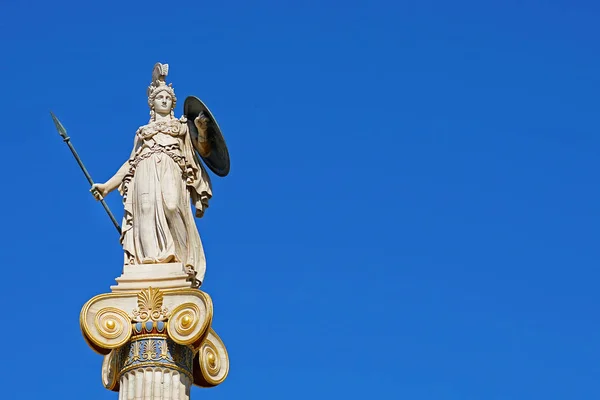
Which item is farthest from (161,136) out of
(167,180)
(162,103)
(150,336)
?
(150,336)

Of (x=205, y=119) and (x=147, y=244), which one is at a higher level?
(x=205, y=119)

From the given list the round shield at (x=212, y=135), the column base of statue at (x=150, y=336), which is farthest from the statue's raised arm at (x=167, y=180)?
the column base of statue at (x=150, y=336)

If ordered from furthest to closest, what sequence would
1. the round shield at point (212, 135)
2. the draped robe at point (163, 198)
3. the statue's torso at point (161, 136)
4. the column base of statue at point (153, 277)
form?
the round shield at point (212, 135) → the statue's torso at point (161, 136) → the draped robe at point (163, 198) → the column base of statue at point (153, 277)

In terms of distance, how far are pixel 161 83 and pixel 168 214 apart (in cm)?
330

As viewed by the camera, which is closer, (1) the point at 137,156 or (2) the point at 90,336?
(2) the point at 90,336

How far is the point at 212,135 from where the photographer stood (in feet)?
113

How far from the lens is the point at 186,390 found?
102ft

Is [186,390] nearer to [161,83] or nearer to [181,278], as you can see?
[181,278]

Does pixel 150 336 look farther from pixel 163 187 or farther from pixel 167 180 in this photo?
pixel 167 180

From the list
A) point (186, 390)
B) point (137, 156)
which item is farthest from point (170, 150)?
point (186, 390)

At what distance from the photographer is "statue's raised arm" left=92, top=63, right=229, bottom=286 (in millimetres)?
32594

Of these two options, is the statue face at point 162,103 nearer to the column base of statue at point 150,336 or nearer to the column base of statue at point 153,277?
the column base of statue at point 153,277

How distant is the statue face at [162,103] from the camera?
34.1 m

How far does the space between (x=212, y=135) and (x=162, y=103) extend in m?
1.27
